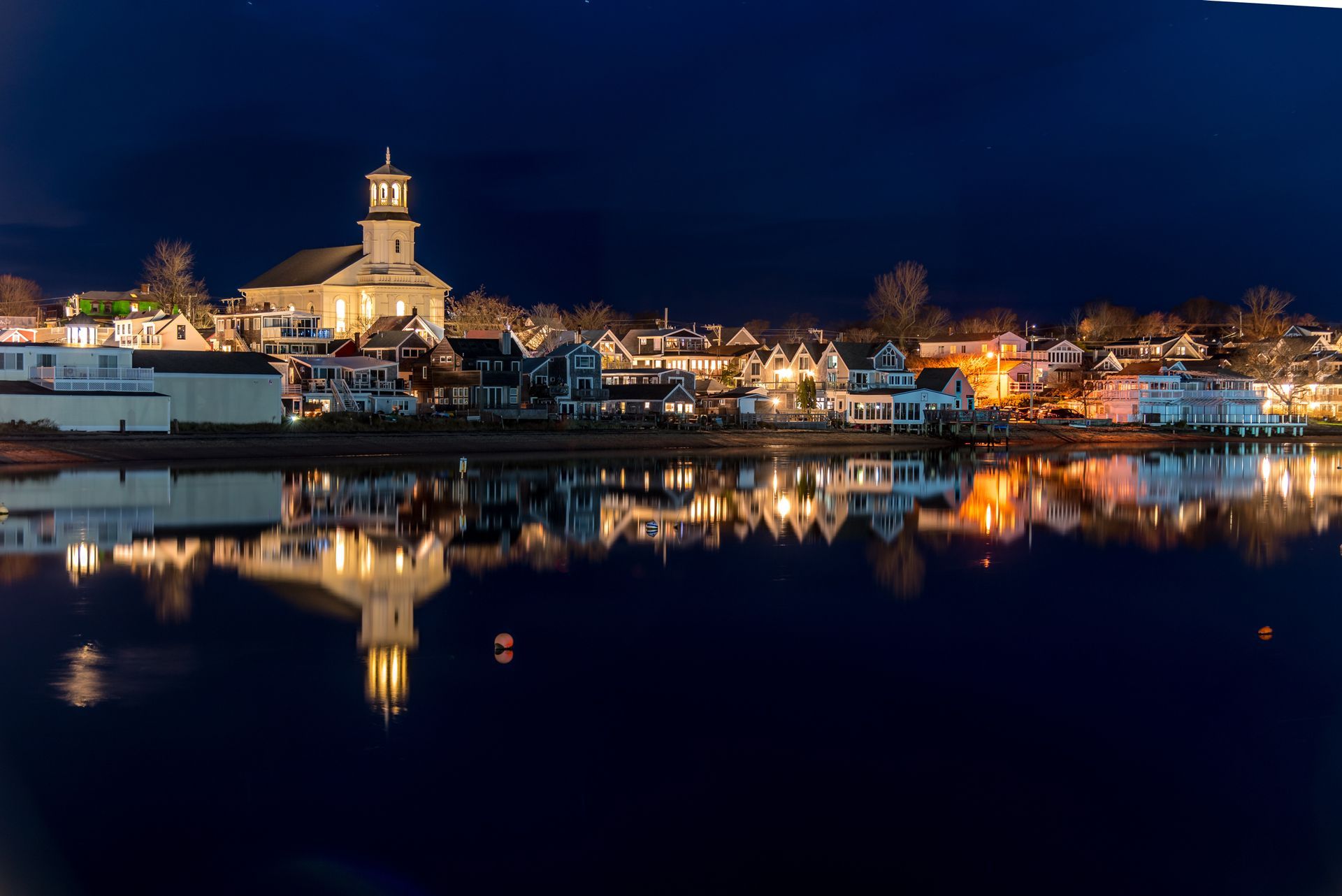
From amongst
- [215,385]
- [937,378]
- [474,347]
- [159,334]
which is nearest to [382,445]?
[215,385]

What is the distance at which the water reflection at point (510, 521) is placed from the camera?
746 inches

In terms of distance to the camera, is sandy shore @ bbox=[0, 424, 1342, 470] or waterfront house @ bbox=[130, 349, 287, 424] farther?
waterfront house @ bbox=[130, 349, 287, 424]

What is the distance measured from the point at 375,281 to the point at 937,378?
3787 cm

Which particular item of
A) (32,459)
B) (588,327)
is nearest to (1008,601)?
(32,459)

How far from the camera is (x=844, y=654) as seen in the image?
587 inches

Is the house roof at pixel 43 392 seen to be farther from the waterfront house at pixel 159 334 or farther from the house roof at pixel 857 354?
the house roof at pixel 857 354

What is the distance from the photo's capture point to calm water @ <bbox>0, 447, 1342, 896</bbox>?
8844 millimetres

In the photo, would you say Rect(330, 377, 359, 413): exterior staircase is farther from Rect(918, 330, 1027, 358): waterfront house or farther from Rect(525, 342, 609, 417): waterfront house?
Rect(918, 330, 1027, 358): waterfront house

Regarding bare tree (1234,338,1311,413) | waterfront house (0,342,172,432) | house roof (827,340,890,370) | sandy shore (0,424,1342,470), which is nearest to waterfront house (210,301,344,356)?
waterfront house (0,342,172,432)

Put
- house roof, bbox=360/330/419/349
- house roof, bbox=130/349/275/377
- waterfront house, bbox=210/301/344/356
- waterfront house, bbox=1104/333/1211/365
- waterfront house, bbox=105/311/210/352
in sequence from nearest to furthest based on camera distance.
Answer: house roof, bbox=130/349/275/377 → waterfront house, bbox=105/311/210/352 → house roof, bbox=360/330/419/349 → waterfront house, bbox=210/301/344/356 → waterfront house, bbox=1104/333/1211/365

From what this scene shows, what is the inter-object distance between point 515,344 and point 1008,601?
164ft

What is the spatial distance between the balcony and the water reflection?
31.9 ft

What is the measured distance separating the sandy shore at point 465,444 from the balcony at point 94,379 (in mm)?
2724

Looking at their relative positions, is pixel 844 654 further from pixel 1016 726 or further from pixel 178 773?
pixel 178 773
